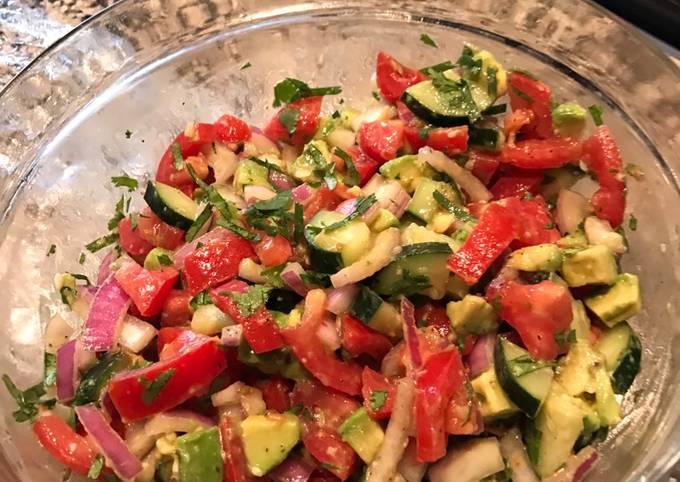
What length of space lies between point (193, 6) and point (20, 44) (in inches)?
28.1

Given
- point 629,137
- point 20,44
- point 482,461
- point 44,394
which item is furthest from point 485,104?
point 20,44

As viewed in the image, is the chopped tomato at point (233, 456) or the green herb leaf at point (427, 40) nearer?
the chopped tomato at point (233, 456)

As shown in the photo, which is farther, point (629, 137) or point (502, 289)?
point (629, 137)

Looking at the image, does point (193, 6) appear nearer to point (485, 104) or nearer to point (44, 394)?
point (485, 104)

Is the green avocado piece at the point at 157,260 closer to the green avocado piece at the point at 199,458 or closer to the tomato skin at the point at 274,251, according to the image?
the tomato skin at the point at 274,251

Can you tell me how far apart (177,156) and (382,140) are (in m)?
0.53

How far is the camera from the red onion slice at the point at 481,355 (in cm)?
144

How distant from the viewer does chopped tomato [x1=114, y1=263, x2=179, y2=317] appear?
155cm

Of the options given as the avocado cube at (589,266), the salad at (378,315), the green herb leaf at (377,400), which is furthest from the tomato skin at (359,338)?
the avocado cube at (589,266)

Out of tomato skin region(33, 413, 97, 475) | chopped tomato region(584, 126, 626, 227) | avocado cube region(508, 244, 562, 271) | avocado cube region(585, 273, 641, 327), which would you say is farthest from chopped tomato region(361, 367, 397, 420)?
chopped tomato region(584, 126, 626, 227)

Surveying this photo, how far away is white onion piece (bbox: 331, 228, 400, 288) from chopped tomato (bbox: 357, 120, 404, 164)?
276 mm

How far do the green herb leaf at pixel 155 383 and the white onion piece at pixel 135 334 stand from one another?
6.3 inches

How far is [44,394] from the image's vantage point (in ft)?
→ 5.22

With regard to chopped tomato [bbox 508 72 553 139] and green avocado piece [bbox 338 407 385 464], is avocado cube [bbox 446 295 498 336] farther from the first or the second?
chopped tomato [bbox 508 72 553 139]
